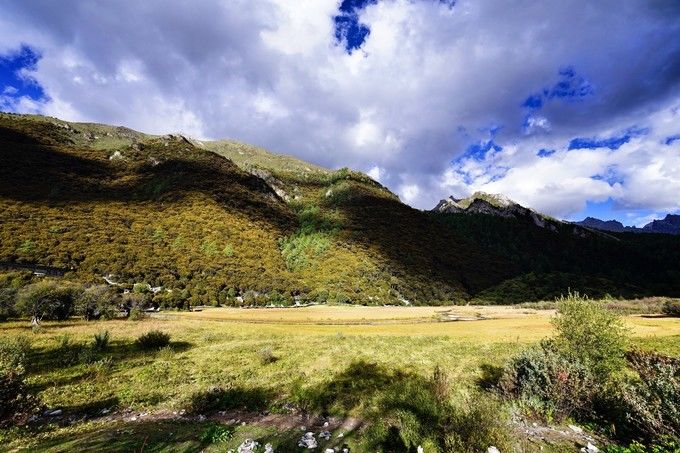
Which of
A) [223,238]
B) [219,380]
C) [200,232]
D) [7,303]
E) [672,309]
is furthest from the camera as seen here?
[223,238]

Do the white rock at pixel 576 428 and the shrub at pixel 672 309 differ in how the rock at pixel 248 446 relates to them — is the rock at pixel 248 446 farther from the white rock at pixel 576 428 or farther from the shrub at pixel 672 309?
the shrub at pixel 672 309

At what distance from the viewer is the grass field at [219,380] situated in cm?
1033

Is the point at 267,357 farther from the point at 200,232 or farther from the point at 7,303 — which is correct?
the point at 200,232

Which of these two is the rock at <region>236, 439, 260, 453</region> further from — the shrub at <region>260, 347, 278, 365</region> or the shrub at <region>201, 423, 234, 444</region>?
the shrub at <region>260, 347, 278, 365</region>

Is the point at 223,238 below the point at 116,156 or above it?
below

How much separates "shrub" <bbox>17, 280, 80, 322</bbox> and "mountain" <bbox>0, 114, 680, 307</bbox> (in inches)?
1062

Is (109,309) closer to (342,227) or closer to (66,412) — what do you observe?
(66,412)

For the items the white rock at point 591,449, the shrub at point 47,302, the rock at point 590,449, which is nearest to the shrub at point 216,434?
the rock at point 590,449

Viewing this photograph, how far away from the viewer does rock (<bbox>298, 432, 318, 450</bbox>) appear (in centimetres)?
993

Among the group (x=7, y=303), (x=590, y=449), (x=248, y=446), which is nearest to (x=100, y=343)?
(x=248, y=446)

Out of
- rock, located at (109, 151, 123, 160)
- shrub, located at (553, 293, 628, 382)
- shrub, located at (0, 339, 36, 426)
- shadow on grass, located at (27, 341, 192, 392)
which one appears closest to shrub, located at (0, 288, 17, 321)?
shadow on grass, located at (27, 341, 192, 392)

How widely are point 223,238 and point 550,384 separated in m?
97.0

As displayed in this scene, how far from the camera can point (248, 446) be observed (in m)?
9.52

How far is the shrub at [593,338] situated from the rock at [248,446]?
39.7ft
